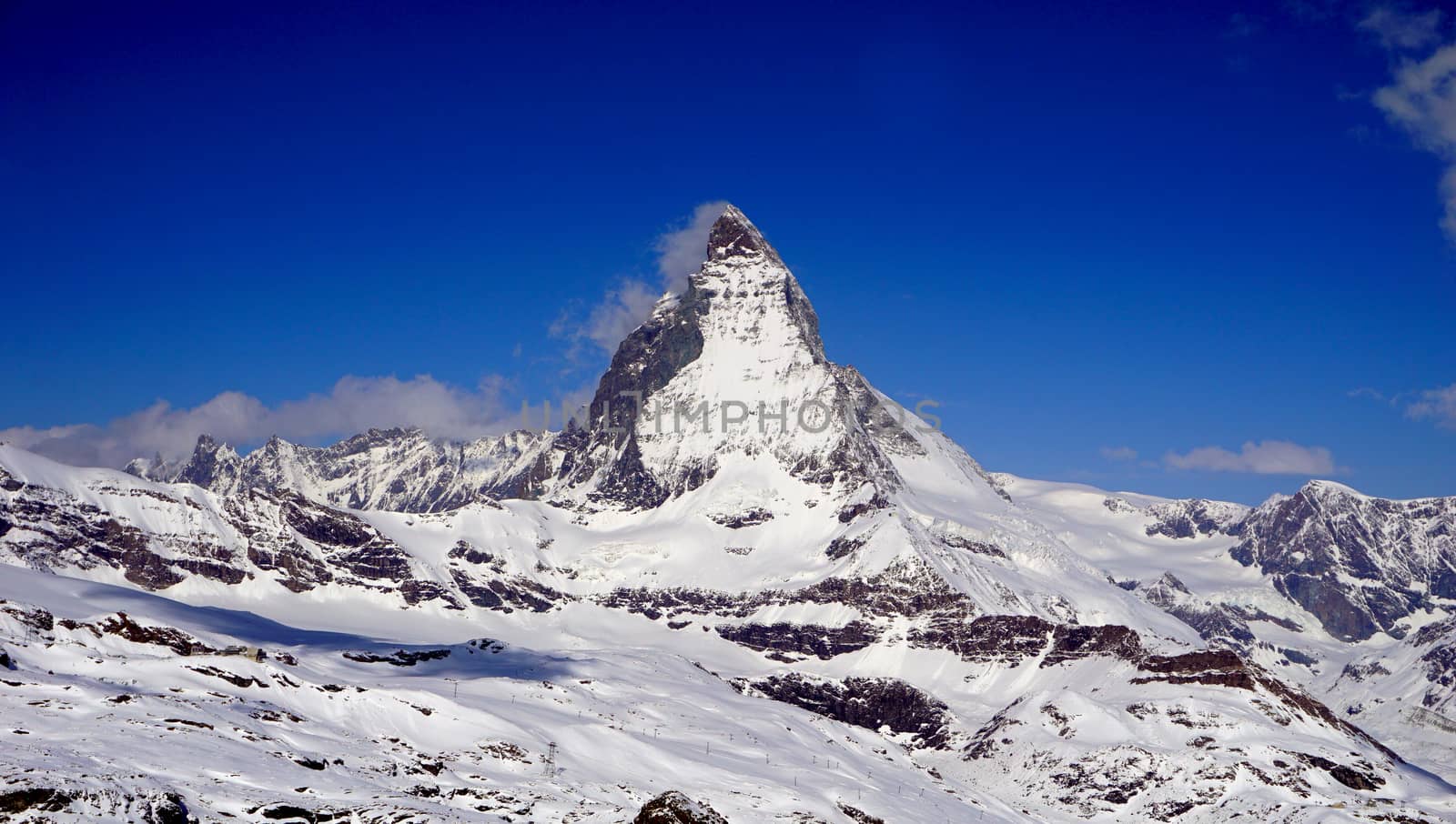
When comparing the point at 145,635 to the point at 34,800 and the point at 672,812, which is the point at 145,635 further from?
the point at 672,812

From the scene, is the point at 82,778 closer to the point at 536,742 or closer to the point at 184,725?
the point at 184,725

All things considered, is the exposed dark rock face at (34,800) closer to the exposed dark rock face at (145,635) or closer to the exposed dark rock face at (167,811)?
the exposed dark rock face at (167,811)

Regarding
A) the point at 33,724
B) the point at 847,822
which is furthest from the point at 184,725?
the point at 847,822

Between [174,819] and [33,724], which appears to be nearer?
[174,819]

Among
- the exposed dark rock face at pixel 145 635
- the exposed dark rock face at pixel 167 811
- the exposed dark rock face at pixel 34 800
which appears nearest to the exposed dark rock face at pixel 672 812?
the exposed dark rock face at pixel 167 811

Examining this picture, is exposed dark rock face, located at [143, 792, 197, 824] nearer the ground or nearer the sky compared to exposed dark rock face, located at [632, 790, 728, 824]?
nearer the ground

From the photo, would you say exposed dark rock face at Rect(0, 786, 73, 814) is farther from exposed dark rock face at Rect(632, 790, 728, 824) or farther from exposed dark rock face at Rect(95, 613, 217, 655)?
exposed dark rock face at Rect(95, 613, 217, 655)

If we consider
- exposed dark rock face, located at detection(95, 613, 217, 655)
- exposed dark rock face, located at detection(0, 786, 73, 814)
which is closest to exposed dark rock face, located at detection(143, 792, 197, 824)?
exposed dark rock face, located at detection(0, 786, 73, 814)

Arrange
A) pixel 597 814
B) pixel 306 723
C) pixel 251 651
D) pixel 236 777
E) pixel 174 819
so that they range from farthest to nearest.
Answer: pixel 251 651 < pixel 306 723 < pixel 597 814 < pixel 236 777 < pixel 174 819

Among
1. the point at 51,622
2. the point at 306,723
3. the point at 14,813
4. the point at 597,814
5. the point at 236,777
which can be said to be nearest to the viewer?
the point at 14,813
